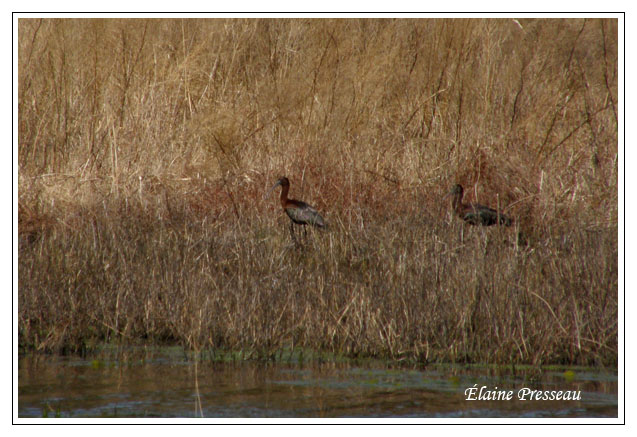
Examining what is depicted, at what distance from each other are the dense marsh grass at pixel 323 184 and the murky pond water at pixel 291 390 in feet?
0.70

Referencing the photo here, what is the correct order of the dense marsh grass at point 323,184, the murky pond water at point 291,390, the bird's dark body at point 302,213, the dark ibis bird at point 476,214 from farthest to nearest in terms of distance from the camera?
1. the bird's dark body at point 302,213
2. the dark ibis bird at point 476,214
3. the dense marsh grass at point 323,184
4. the murky pond water at point 291,390

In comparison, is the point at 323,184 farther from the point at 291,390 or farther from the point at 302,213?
the point at 291,390

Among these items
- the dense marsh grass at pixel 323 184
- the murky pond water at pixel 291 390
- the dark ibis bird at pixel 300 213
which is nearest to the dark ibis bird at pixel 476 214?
the dense marsh grass at pixel 323 184

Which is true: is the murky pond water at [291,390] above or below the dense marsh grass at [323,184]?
below

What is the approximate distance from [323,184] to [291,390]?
12.9 feet

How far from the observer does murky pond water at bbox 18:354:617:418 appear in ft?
13.4

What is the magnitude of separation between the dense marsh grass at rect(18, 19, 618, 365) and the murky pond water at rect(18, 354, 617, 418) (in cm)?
21

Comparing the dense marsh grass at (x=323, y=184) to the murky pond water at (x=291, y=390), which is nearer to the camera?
the murky pond water at (x=291, y=390)

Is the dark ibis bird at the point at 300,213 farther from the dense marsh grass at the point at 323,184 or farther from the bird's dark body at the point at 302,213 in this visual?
the dense marsh grass at the point at 323,184

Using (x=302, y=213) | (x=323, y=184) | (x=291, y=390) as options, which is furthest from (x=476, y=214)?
(x=291, y=390)

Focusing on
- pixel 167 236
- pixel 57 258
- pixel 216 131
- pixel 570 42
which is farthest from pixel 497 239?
pixel 570 42

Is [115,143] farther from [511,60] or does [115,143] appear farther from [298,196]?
[511,60]

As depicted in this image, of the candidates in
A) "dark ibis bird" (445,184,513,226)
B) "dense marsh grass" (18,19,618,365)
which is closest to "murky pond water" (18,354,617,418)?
"dense marsh grass" (18,19,618,365)

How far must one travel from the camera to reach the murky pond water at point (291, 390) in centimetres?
409
